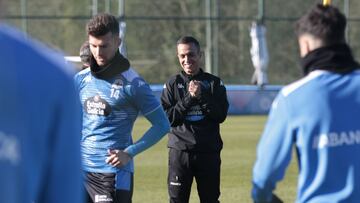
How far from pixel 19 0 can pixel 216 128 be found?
28.1 m

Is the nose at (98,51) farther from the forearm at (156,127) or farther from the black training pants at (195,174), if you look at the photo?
the black training pants at (195,174)

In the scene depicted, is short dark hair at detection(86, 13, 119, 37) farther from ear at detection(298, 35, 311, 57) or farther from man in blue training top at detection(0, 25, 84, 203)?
man in blue training top at detection(0, 25, 84, 203)

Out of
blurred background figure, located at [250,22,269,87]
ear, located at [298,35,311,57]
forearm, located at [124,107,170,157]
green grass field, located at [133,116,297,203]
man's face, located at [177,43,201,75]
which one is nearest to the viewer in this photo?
ear, located at [298,35,311,57]

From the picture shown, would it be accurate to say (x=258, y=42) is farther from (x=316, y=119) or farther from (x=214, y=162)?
(x=316, y=119)

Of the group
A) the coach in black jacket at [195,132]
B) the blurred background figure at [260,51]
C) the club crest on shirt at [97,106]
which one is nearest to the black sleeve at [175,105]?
the coach in black jacket at [195,132]

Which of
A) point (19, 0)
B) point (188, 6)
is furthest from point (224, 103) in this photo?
point (188, 6)

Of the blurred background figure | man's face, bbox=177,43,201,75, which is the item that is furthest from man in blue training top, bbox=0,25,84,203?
the blurred background figure

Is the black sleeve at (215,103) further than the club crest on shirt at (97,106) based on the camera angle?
Result: Yes

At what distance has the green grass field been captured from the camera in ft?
43.5

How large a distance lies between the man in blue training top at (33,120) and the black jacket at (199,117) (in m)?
6.88

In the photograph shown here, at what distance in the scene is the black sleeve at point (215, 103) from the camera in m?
9.14

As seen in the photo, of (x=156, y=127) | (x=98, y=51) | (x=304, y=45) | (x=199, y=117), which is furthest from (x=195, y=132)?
(x=304, y=45)

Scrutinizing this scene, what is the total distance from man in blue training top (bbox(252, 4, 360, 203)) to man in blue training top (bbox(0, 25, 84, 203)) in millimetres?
2125

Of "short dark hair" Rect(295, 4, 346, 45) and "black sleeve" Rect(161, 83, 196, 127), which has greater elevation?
"short dark hair" Rect(295, 4, 346, 45)
